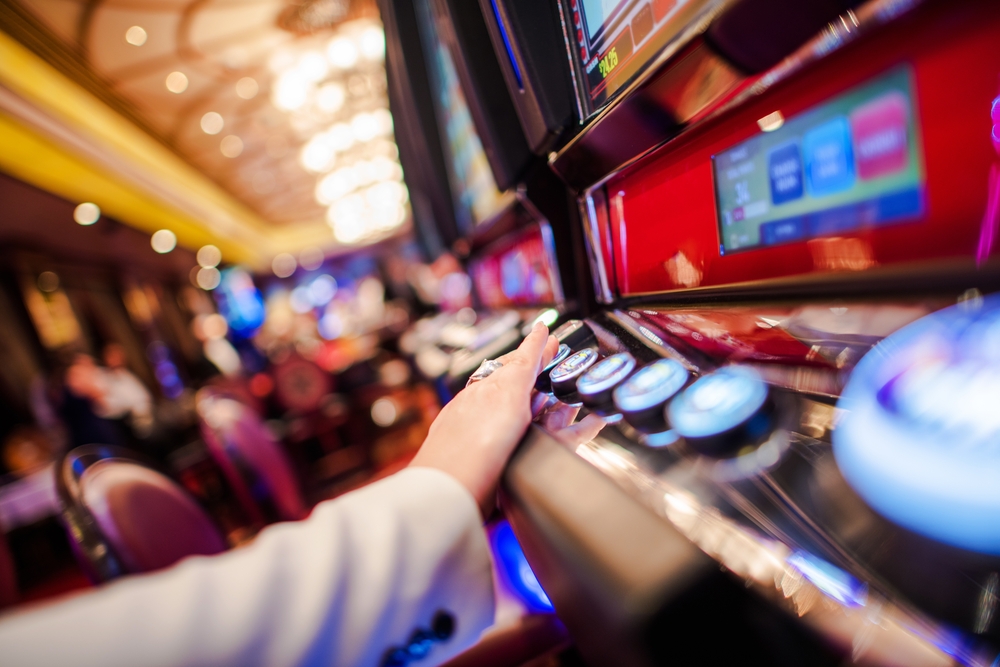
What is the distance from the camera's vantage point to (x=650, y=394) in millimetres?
512

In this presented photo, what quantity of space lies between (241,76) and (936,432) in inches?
263

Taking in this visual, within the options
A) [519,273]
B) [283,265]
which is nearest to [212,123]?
[519,273]

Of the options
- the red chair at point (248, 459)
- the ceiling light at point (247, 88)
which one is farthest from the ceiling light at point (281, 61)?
the red chair at point (248, 459)

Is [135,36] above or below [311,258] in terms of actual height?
above

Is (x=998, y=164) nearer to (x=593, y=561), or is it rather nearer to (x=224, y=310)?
(x=593, y=561)

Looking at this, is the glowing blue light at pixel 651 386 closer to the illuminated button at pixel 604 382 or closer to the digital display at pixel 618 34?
the illuminated button at pixel 604 382

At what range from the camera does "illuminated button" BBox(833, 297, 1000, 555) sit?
269mm

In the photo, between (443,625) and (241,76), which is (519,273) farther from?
(241,76)

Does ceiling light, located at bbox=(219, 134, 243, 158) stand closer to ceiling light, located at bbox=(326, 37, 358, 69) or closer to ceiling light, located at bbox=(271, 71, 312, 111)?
ceiling light, located at bbox=(271, 71, 312, 111)

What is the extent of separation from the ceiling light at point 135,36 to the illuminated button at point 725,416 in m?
5.58

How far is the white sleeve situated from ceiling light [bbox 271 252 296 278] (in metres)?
16.2

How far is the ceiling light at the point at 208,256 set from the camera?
10.1 m

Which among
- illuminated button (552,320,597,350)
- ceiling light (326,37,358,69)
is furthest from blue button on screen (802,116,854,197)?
ceiling light (326,37,358,69)

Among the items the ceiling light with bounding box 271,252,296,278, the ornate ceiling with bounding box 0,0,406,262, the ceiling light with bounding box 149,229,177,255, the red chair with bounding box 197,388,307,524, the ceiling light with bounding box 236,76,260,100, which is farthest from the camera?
the ceiling light with bounding box 271,252,296,278
